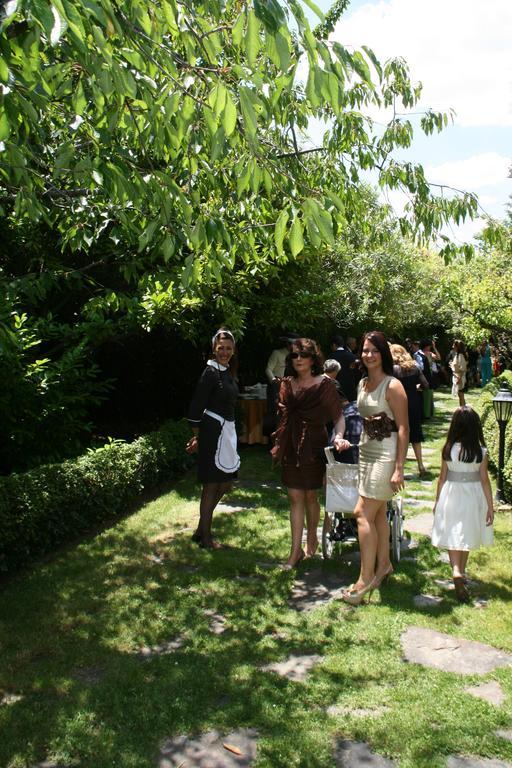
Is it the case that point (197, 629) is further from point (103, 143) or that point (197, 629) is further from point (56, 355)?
point (56, 355)

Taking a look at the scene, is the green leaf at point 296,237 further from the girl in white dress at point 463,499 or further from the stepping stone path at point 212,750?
the girl in white dress at point 463,499

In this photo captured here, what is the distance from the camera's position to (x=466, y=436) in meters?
5.36

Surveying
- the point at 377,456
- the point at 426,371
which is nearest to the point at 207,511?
the point at 377,456

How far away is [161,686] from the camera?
400 centimetres

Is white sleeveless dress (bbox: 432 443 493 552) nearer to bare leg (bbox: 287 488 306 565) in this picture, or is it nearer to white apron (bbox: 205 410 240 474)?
bare leg (bbox: 287 488 306 565)

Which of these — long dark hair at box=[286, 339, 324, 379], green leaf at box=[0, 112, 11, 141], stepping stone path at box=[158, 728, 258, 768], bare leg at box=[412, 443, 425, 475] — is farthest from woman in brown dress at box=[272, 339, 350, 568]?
bare leg at box=[412, 443, 425, 475]

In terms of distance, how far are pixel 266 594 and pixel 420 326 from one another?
26681mm

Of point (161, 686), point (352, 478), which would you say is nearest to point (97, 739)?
point (161, 686)

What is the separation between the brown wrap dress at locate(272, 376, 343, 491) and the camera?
602 cm

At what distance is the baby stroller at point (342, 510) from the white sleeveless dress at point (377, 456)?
0.37 metres

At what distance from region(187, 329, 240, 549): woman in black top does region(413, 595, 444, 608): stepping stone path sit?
206cm

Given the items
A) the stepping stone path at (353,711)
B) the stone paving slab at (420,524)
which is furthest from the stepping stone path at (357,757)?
the stone paving slab at (420,524)

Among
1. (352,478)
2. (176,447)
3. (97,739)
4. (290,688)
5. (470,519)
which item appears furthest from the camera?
(176,447)

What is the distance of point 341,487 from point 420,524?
211 cm
